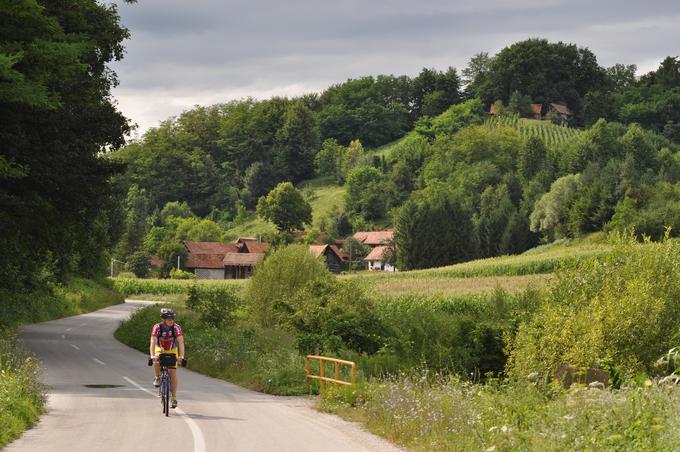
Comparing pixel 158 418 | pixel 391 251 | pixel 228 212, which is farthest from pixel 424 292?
pixel 228 212

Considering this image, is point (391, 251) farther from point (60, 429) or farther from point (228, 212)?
point (60, 429)

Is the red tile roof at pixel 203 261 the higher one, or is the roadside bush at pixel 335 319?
the roadside bush at pixel 335 319

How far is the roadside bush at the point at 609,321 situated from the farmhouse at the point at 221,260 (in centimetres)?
10375

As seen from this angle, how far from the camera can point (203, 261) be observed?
466 feet

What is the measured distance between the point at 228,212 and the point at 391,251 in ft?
223

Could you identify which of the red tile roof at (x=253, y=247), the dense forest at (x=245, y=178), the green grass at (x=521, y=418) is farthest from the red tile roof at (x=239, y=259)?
the green grass at (x=521, y=418)

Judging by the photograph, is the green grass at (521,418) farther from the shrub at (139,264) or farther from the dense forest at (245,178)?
the shrub at (139,264)

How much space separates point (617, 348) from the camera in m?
30.1

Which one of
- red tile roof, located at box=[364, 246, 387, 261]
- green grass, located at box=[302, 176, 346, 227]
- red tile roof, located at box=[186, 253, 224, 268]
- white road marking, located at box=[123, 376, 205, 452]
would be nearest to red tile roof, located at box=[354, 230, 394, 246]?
red tile roof, located at box=[364, 246, 387, 261]

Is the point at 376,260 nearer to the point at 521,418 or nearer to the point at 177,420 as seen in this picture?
the point at 177,420

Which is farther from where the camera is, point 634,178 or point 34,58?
point 634,178

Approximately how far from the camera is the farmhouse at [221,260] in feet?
458

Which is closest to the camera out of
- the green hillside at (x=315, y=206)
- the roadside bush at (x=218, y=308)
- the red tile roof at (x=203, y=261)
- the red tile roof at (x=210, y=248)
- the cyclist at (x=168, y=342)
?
the cyclist at (x=168, y=342)

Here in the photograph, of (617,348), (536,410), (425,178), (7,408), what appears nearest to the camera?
(536,410)
